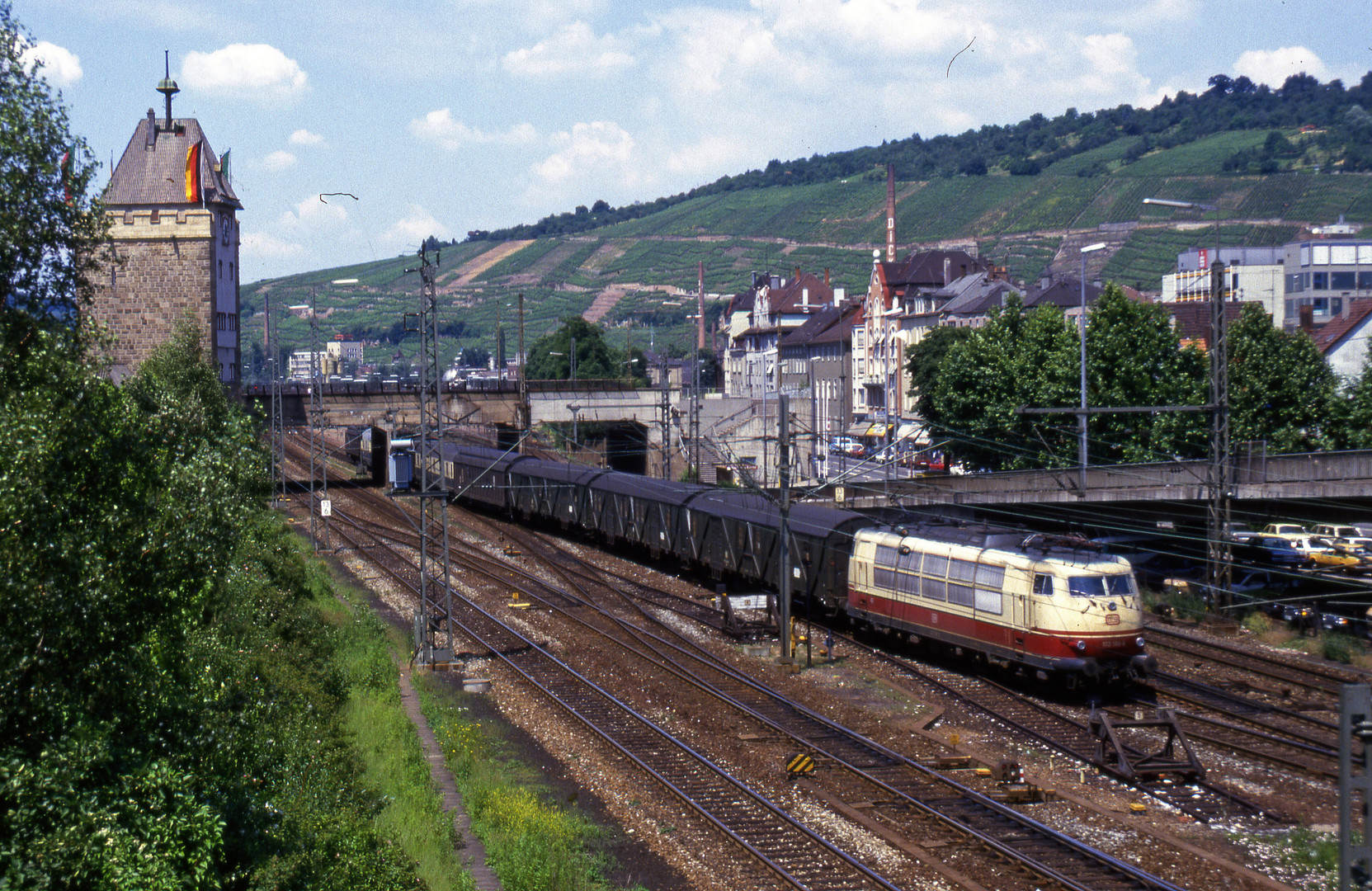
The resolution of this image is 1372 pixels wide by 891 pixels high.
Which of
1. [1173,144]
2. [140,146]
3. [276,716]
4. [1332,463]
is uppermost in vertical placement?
[1173,144]

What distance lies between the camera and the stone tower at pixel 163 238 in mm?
50125

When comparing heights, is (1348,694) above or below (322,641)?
above

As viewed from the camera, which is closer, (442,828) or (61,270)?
(61,270)

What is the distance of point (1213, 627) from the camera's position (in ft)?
101

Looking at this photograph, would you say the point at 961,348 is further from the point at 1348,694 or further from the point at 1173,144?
the point at 1173,144

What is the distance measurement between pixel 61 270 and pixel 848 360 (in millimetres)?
79299

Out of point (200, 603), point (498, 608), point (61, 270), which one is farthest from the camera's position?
point (498, 608)

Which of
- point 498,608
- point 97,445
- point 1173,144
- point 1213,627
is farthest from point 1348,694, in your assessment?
point 1173,144

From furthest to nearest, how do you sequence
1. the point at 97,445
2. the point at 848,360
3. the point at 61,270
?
the point at 848,360 → the point at 61,270 → the point at 97,445

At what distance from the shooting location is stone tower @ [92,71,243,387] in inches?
1973

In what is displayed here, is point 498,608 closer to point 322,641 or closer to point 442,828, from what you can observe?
point 322,641

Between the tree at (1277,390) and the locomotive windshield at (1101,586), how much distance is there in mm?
22230

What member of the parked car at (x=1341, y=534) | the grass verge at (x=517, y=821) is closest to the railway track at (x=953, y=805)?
the grass verge at (x=517, y=821)

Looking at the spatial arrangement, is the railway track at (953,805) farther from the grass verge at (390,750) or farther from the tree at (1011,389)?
the tree at (1011,389)
